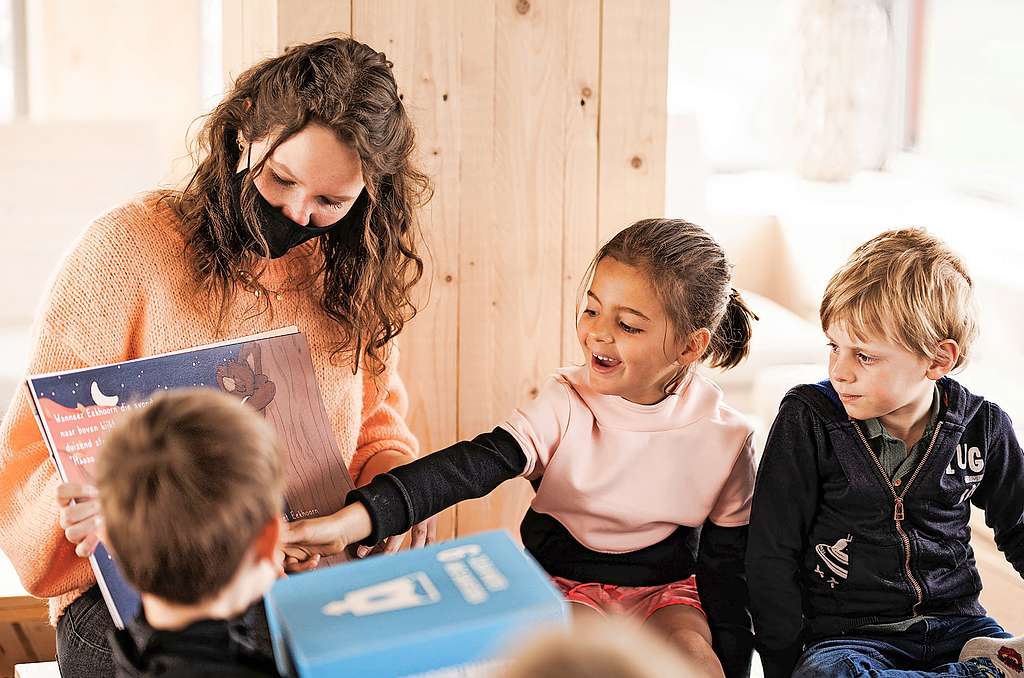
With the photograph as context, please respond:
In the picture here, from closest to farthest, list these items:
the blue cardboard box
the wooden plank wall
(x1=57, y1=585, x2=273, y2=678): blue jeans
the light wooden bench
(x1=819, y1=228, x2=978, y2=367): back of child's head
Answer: the blue cardboard box < (x1=57, y1=585, x2=273, y2=678): blue jeans < (x1=819, y1=228, x2=978, y2=367): back of child's head < the light wooden bench < the wooden plank wall

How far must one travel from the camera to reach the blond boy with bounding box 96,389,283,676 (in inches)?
36.4

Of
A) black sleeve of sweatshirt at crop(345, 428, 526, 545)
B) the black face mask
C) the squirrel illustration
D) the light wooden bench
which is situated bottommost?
the light wooden bench

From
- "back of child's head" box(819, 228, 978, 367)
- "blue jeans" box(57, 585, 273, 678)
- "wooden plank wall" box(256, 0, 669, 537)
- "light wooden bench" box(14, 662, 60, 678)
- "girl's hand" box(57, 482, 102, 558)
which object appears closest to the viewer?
"girl's hand" box(57, 482, 102, 558)

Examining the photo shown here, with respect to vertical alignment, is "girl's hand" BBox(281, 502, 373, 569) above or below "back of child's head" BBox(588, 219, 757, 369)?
below

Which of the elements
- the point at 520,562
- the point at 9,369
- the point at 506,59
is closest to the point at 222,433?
the point at 520,562

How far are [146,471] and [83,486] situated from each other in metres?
0.36

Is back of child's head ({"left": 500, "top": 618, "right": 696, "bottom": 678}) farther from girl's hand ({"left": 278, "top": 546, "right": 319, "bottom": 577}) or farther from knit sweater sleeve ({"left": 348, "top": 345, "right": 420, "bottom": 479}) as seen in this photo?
knit sweater sleeve ({"left": 348, "top": 345, "right": 420, "bottom": 479})

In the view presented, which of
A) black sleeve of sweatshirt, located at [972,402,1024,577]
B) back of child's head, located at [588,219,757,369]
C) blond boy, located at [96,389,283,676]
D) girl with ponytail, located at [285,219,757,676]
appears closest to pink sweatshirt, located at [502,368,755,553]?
girl with ponytail, located at [285,219,757,676]

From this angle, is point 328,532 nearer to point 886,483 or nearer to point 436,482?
point 436,482

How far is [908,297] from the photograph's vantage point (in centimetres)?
149

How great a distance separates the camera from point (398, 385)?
1704mm

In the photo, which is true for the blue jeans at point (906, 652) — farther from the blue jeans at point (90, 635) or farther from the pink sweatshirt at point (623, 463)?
the blue jeans at point (90, 635)

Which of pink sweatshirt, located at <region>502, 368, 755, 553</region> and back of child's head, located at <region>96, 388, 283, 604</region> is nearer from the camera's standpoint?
back of child's head, located at <region>96, 388, 283, 604</region>

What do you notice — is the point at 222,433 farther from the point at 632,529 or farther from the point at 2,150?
the point at 2,150
